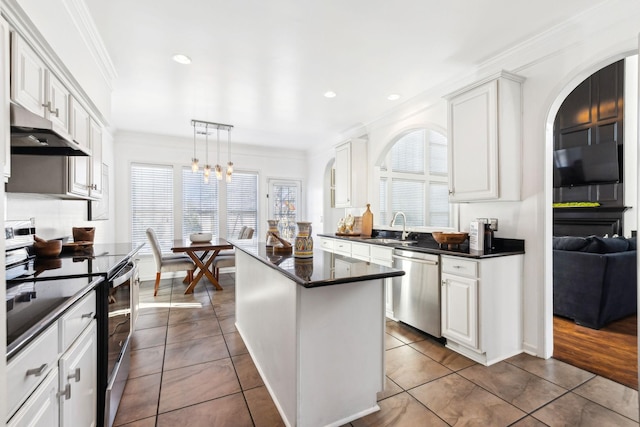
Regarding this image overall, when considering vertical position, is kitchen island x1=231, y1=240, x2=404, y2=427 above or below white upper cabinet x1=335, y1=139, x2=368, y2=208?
below

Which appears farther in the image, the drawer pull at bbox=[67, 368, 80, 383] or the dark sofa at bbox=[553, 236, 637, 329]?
the dark sofa at bbox=[553, 236, 637, 329]

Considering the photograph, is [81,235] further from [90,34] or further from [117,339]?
[90,34]

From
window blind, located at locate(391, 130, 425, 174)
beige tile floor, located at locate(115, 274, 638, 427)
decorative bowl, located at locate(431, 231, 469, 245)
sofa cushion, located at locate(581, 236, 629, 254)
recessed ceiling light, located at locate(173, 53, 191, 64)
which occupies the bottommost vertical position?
beige tile floor, located at locate(115, 274, 638, 427)

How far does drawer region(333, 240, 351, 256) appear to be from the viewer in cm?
412

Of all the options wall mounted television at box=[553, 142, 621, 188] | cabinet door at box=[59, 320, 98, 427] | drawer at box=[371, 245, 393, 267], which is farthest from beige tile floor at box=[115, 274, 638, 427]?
wall mounted television at box=[553, 142, 621, 188]

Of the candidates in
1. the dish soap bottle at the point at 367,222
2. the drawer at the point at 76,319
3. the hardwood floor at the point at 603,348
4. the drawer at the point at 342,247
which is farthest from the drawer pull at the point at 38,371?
the dish soap bottle at the point at 367,222

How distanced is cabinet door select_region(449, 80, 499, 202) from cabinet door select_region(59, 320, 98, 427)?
9.50 feet

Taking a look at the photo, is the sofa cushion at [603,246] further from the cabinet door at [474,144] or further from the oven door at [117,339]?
the oven door at [117,339]

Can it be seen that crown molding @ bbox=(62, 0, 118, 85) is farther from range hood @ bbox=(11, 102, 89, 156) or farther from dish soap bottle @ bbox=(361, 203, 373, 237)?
dish soap bottle @ bbox=(361, 203, 373, 237)

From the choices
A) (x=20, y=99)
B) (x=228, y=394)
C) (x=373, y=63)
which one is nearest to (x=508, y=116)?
(x=373, y=63)

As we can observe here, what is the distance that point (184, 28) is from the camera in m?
2.35

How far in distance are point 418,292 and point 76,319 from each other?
2610 mm

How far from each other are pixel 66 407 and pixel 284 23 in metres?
2.57

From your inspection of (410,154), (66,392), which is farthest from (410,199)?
(66,392)
